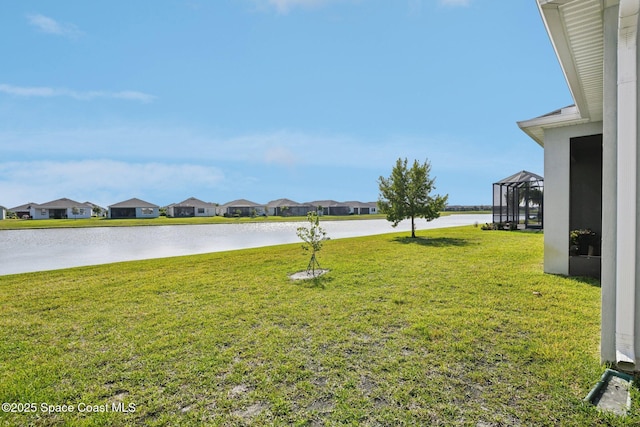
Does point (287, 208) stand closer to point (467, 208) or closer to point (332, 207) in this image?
point (332, 207)

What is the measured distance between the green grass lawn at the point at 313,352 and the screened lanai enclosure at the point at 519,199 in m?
15.3

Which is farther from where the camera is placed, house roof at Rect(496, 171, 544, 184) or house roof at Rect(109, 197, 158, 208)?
house roof at Rect(109, 197, 158, 208)

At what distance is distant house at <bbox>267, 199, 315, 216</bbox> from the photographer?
246ft

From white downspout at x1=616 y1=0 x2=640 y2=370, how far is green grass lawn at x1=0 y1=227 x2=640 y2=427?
449 millimetres

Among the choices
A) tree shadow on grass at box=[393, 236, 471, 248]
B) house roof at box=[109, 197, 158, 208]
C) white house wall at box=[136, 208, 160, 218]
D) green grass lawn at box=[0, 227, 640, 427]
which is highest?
house roof at box=[109, 197, 158, 208]

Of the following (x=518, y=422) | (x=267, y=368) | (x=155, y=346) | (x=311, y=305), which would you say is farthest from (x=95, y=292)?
(x=518, y=422)

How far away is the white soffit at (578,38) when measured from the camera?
3.12 meters

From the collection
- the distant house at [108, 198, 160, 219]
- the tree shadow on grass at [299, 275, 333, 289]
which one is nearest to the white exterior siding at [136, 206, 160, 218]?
the distant house at [108, 198, 160, 219]

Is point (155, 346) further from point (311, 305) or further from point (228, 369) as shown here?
point (311, 305)

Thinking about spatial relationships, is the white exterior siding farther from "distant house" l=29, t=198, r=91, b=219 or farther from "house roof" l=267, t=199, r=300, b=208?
"house roof" l=267, t=199, r=300, b=208

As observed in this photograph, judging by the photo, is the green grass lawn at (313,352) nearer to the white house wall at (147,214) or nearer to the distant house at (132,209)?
the distant house at (132,209)

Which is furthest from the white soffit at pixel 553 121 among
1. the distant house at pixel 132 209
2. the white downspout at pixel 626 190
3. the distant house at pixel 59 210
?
the distant house at pixel 59 210

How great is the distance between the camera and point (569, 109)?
632cm

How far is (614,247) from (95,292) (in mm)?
8719
